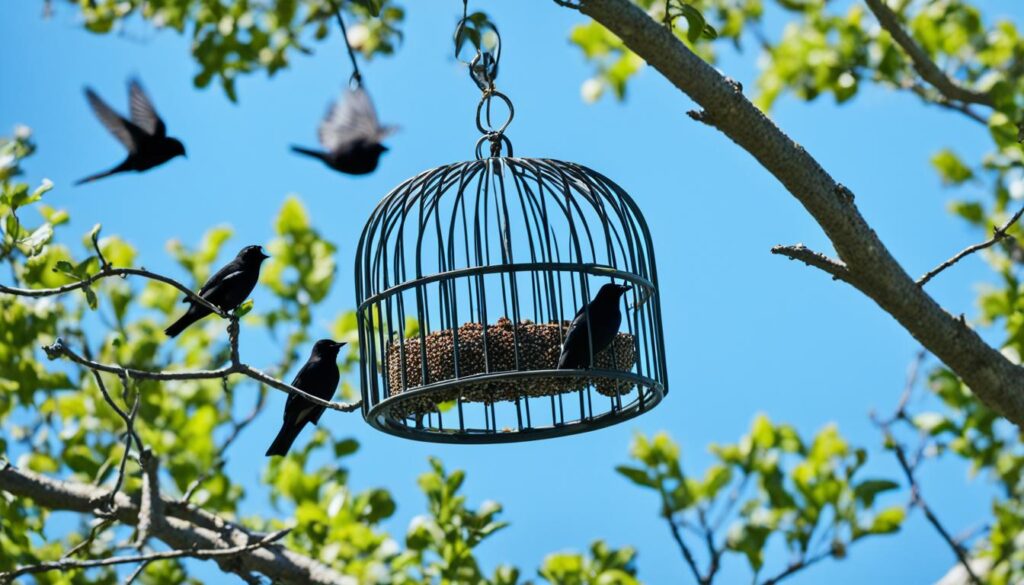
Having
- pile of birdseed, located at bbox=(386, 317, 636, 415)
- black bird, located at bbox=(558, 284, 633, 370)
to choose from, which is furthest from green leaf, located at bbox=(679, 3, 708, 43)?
pile of birdseed, located at bbox=(386, 317, 636, 415)

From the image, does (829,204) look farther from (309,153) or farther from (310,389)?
(309,153)

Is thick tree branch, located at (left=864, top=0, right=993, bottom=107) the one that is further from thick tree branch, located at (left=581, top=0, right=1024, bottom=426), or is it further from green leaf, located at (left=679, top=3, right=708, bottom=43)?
green leaf, located at (left=679, top=3, right=708, bottom=43)

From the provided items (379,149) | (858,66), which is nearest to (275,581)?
(379,149)

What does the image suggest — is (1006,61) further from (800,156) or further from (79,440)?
(79,440)

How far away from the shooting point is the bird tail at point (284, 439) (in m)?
5.81

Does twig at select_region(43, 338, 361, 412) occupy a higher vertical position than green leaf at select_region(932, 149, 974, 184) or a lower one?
lower

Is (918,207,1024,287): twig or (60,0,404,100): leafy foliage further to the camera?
(60,0,404,100): leafy foliage

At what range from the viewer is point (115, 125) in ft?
23.5

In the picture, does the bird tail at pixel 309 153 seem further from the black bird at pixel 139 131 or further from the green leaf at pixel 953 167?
the green leaf at pixel 953 167

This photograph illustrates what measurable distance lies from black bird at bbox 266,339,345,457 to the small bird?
214 cm

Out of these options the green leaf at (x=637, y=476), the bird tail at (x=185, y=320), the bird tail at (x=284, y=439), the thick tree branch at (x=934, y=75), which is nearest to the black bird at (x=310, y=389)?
the bird tail at (x=284, y=439)

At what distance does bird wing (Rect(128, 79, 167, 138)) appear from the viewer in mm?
7168

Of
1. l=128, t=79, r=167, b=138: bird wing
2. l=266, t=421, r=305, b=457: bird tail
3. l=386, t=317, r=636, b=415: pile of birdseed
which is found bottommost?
l=386, t=317, r=636, b=415: pile of birdseed

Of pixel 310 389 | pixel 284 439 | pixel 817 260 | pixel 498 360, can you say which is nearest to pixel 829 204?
pixel 817 260
